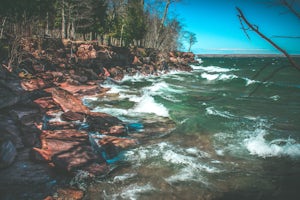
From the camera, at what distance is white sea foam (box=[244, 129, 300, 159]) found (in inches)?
340

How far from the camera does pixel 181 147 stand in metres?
8.87

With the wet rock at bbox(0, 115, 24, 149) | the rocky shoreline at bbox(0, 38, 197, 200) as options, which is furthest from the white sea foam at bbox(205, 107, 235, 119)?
the wet rock at bbox(0, 115, 24, 149)

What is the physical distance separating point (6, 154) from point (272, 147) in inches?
365

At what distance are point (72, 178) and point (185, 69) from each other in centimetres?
4377

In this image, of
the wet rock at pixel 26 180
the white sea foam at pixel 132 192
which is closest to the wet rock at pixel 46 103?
the wet rock at pixel 26 180

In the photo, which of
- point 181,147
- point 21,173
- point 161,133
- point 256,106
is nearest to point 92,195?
point 21,173

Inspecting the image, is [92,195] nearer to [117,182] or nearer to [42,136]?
[117,182]

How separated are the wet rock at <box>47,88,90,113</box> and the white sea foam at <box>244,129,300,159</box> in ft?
25.3

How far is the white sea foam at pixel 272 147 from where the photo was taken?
340 inches

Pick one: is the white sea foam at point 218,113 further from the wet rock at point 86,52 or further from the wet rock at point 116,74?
the wet rock at point 86,52

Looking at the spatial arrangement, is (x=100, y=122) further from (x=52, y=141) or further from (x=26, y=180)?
(x=26, y=180)

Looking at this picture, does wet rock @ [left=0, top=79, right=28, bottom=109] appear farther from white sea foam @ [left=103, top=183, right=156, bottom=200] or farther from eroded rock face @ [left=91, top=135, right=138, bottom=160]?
white sea foam @ [left=103, top=183, right=156, bottom=200]

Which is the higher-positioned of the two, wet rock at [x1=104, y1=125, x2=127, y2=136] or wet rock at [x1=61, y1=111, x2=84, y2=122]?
wet rock at [x1=61, y1=111, x2=84, y2=122]

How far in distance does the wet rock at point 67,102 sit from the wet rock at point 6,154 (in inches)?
195
